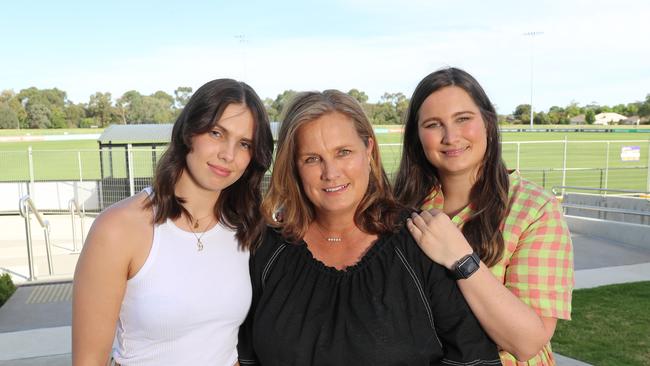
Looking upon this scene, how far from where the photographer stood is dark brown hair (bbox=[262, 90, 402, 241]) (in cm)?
197

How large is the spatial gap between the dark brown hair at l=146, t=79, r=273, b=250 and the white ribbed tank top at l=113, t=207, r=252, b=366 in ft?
0.33

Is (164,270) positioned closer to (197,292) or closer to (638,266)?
(197,292)

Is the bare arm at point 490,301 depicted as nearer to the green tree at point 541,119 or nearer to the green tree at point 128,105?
the green tree at point 128,105

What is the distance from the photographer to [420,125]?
7.36 feet

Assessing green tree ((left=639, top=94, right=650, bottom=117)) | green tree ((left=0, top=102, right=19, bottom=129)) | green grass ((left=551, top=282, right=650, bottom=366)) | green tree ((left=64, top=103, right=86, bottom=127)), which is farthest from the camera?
green tree ((left=64, top=103, right=86, bottom=127))

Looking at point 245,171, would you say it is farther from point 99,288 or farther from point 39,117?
point 39,117

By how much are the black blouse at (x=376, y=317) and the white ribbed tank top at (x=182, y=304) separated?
161 mm

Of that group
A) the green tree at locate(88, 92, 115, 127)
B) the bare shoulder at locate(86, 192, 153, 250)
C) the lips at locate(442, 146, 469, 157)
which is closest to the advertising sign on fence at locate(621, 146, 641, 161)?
the lips at locate(442, 146, 469, 157)

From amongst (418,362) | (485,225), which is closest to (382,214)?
(485,225)

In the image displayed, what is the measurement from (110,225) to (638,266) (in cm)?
778

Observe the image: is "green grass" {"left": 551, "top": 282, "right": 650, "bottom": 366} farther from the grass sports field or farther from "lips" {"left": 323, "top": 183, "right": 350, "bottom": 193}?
the grass sports field

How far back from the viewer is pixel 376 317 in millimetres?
1727

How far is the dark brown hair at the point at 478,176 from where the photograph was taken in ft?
6.42

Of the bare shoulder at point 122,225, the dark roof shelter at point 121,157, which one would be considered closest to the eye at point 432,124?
the bare shoulder at point 122,225
